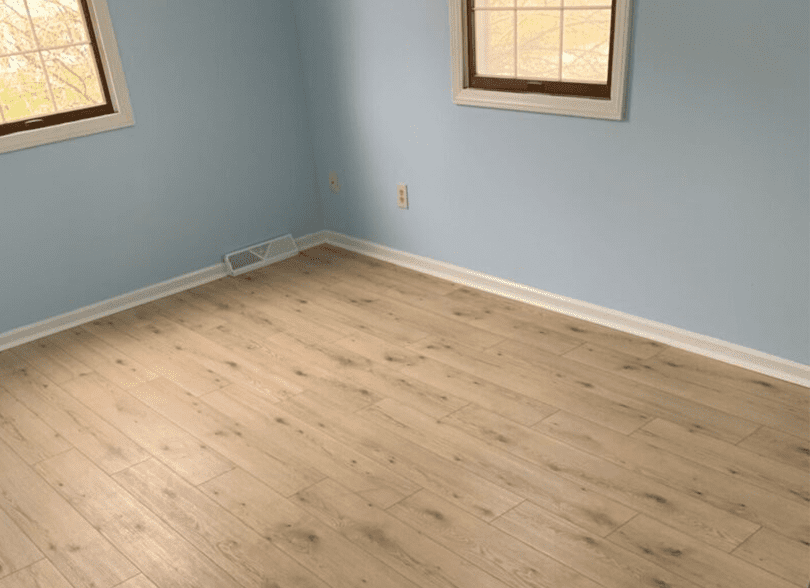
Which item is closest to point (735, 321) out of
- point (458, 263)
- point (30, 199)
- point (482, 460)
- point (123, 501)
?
point (482, 460)

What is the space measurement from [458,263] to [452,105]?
0.77 m

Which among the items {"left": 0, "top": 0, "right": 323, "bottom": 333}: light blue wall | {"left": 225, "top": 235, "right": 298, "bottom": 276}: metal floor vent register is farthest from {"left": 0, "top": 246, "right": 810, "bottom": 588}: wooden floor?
{"left": 225, "top": 235, "right": 298, "bottom": 276}: metal floor vent register

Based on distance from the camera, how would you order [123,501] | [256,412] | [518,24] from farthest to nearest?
[518,24] → [256,412] → [123,501]

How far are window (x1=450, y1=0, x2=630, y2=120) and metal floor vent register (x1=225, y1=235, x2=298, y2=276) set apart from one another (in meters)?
1.39

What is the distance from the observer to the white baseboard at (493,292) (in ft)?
9.54

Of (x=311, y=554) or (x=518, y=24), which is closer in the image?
(x=311, y=554)

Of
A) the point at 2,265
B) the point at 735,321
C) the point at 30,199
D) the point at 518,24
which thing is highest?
the point at 518,24

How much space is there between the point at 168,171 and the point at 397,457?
214cm

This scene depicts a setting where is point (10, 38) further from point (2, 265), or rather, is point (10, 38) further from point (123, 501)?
point (123, 501)

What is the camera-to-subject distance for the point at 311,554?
216 cm

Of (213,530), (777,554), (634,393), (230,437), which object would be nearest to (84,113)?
(230,437)

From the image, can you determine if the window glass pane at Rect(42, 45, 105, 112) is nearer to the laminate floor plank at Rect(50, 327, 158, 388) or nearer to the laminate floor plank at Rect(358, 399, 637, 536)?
the laminate floor plank at Rect(50, 327, 158, 388)

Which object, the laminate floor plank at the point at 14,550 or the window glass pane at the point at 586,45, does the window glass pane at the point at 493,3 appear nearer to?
the window glass pane at the point at 586,45

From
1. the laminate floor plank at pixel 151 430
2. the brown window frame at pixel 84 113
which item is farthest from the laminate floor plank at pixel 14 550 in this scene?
the brown window frame at pixel 84 113
